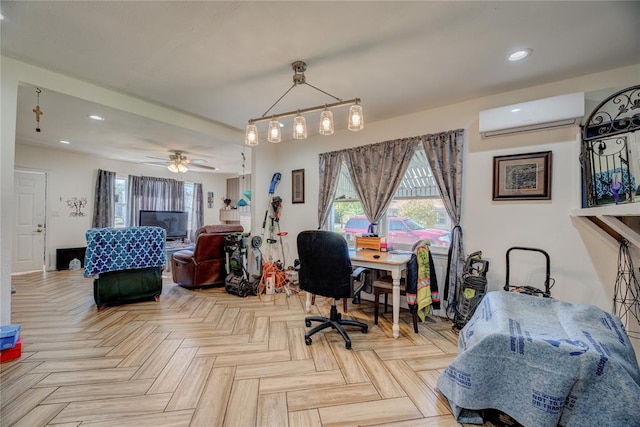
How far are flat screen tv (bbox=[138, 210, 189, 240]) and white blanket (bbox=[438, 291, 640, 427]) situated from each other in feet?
22.0

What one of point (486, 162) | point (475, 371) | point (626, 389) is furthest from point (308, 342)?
point (486, 162)

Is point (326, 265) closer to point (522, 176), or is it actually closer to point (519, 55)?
point (522, 176)

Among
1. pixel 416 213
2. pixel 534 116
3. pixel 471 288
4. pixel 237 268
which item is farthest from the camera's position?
pixel 237 268

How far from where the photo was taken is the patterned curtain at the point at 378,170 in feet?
10.9

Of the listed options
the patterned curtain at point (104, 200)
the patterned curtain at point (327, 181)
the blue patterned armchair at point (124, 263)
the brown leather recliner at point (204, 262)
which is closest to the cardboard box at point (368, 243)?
the patterned curtain at point (327, 181)

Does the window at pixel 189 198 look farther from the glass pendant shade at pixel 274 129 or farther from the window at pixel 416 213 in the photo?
the glass pendant shade at pixel 274 129

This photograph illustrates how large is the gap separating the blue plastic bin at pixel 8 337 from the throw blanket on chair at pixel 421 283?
11.2ft

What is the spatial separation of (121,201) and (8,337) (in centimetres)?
518

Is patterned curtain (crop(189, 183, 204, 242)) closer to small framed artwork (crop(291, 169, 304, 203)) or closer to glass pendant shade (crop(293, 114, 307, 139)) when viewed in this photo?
small framed artwork (crop(291, 169, 304, 203))

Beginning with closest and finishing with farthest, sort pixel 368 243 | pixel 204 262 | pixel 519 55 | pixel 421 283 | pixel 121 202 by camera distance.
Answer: pixel 519 55, pixel 421 283, pixel 368 243, pixel 204 262, pixel 121 202

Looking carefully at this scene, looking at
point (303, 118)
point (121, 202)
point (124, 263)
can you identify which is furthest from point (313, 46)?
point (121, 202)

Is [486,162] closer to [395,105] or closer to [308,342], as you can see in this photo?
[395,105]

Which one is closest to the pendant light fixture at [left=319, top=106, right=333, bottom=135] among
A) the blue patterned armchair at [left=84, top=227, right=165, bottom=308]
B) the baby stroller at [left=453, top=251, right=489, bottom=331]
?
the baby stroller at [left=453, top=251, right=489, bottom=331]

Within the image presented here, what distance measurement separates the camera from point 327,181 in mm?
4012
